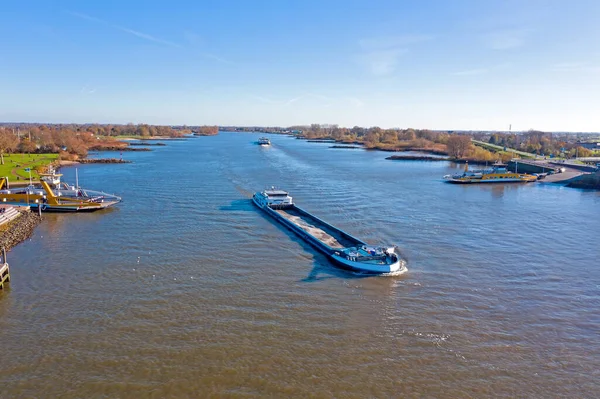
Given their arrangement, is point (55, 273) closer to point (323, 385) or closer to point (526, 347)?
point (323, 385)

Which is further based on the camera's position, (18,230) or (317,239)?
(18,230)

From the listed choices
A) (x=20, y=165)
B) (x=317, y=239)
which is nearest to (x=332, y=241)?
(x=317, y=239)

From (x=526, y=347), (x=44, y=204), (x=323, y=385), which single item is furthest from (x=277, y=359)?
(x=44, y=204)

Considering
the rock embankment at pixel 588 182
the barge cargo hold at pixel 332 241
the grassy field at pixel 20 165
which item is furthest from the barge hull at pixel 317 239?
the rock embankment at pixel 588 182

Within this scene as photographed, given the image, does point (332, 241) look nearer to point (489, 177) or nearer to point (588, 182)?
point (489, 177)

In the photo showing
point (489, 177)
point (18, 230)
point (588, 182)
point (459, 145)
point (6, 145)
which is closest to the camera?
point (18, 230)

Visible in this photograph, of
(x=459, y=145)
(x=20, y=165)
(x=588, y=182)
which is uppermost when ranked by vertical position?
(x=459, y=145)
